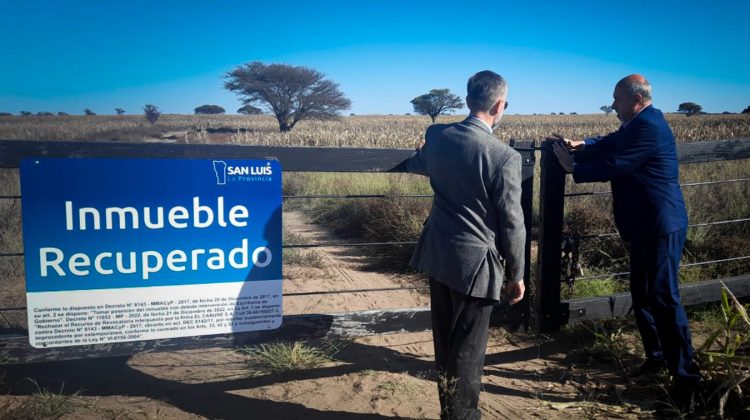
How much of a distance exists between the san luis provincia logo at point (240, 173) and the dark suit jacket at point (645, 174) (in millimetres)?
1854

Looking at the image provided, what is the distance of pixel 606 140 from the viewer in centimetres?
342

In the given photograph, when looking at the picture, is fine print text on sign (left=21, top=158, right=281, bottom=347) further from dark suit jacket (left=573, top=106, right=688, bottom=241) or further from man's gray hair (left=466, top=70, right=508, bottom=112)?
dark suit jacket (left=573, top=106, right=688, bottom=241)

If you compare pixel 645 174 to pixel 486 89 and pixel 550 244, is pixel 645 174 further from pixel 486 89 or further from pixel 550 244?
pixel 486 89

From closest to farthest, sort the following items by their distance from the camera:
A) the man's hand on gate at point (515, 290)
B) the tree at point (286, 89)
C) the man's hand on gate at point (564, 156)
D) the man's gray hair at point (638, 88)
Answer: the man's hand on gate at point (515, 290) < the man's gray hair at point (638, 88) < the man's hand on gate at point (564, 156) < the tree at point (286, 89)

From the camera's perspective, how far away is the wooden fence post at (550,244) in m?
3.64

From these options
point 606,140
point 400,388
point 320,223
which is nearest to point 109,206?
point 400,388

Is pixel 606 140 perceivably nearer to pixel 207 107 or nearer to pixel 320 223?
pixel 320 223

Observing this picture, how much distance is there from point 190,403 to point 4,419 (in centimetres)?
95

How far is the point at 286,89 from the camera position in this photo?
153 ft

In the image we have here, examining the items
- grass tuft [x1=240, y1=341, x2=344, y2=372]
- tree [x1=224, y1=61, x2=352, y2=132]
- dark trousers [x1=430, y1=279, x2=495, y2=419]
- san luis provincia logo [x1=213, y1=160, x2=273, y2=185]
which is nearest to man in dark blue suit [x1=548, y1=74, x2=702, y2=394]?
dark trousers [x1=430, y1=279, x2=495, y2=419]

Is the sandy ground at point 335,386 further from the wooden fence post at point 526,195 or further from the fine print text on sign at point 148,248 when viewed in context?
the fine print text on sign at point 148,248

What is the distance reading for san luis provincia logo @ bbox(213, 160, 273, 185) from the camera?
3.00 m

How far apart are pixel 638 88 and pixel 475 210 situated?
143 centimetres

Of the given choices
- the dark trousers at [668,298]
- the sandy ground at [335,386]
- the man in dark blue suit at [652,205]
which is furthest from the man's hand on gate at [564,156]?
the sandy ground at [335,386]
